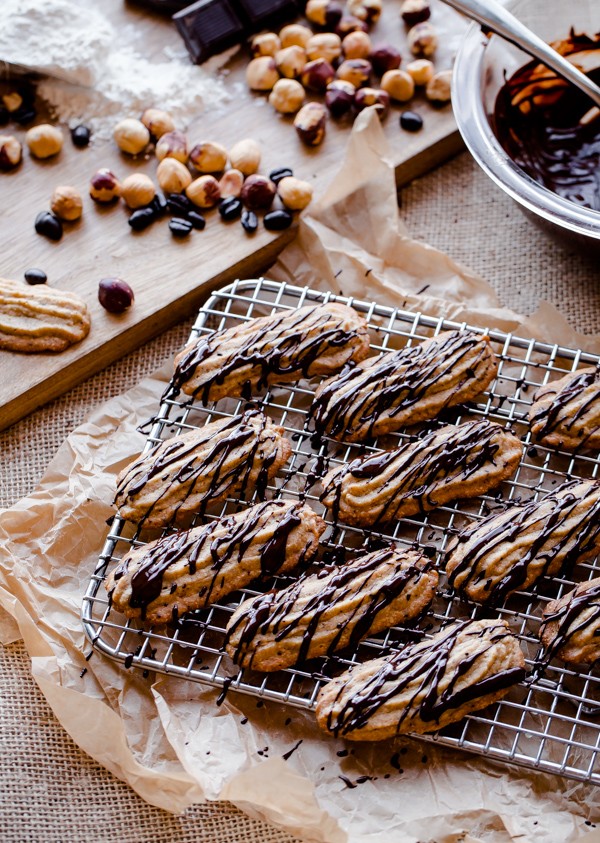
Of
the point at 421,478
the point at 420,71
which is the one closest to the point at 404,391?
the point at 421,478

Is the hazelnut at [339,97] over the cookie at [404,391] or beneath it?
over

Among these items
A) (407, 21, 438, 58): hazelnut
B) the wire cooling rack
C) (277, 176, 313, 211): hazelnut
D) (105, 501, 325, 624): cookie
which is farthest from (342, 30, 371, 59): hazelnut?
(105, 501, 325, 624): cookie

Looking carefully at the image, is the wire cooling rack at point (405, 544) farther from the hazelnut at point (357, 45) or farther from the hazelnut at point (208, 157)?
the hazelnut at point (357, 45)

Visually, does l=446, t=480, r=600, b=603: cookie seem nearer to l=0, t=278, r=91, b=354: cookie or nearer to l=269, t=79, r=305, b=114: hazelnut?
l=0, t=278, r=91, b=354: cookie

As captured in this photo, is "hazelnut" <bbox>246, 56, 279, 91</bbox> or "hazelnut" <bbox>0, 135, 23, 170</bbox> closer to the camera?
"hazelnut" <bbox>0, 135, 23, 170</bbox>

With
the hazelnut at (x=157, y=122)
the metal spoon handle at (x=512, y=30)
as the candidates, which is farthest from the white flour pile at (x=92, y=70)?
the metal spoon handle at (x=512, y=30)
